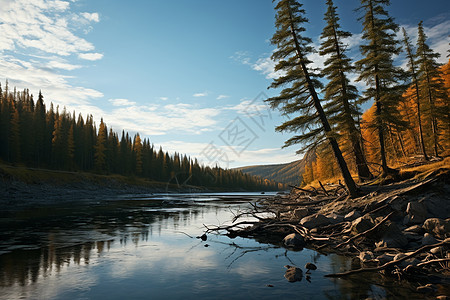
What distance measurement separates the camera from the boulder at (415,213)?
11680 mm

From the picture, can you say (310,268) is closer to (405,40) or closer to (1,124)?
(405,40)

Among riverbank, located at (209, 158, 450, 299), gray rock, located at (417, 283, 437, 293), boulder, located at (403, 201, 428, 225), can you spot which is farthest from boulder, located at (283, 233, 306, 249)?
gray rock, located at (417, 283, 437, 293)

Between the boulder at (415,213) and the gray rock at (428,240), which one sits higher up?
the boulder at (415,213)

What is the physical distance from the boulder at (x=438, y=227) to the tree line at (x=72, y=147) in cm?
9328

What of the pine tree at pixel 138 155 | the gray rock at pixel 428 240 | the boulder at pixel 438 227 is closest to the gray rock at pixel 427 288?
the gray rock at pixel 428 240

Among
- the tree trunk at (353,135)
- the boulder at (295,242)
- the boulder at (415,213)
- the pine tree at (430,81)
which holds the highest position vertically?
the pine tree at (430,81)

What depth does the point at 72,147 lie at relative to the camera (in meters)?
86.8

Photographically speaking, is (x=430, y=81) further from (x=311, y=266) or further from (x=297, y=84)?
(x=311, y=266)

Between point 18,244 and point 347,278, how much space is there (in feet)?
50.2

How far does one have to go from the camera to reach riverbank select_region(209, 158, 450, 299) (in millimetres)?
7926

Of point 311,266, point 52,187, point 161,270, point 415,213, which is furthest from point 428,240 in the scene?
point 52,187

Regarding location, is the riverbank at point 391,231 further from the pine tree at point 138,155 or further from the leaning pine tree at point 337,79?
the pine tree at point 138,155

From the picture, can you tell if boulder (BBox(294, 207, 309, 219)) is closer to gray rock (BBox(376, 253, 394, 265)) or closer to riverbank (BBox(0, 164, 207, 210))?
gray rock (BBox(376, 253, 394, 265))

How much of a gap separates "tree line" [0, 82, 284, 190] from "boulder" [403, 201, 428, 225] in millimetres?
92446
